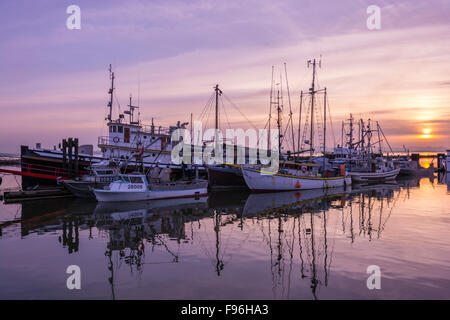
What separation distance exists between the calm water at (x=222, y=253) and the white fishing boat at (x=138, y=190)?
280cm

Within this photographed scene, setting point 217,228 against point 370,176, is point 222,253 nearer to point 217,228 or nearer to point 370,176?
point 217,228

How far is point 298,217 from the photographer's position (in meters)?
20.9

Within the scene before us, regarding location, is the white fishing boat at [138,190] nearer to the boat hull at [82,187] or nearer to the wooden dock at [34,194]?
the boat hull at [82,187]

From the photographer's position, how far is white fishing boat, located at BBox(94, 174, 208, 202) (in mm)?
25156

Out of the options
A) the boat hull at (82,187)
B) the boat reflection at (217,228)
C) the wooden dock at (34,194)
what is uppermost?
the boat hull at (82,187)

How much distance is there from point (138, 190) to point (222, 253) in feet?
49.8

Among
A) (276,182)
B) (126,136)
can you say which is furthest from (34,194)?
(276,182)

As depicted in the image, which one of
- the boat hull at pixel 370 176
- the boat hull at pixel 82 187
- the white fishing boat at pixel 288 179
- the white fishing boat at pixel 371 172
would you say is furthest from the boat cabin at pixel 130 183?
the boat hull at pixel 370 176

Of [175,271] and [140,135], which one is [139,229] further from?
[140,135]

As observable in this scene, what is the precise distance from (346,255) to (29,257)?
1215cm

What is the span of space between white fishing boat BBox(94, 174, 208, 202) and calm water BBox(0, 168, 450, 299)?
2.80 metres

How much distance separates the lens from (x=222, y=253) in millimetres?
12844

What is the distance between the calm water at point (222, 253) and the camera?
358 inches
